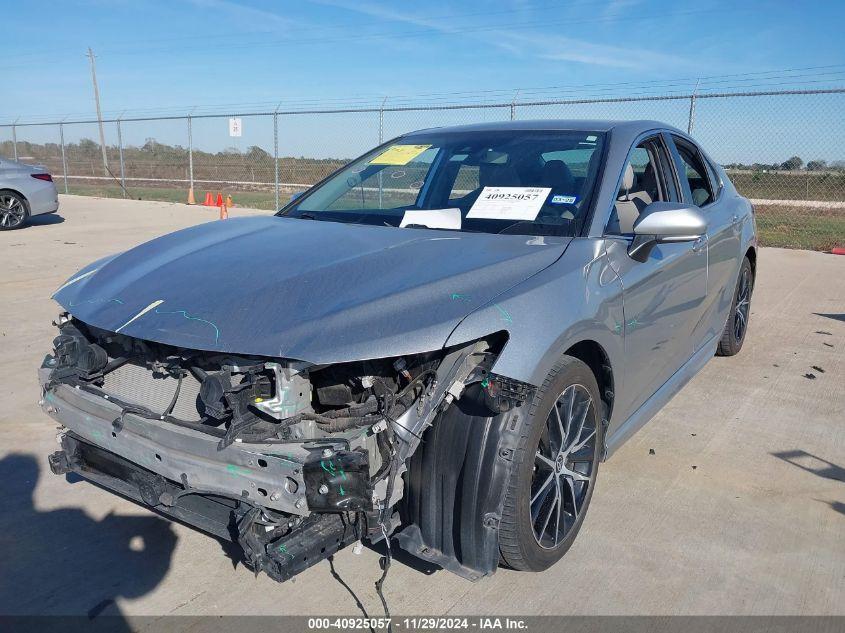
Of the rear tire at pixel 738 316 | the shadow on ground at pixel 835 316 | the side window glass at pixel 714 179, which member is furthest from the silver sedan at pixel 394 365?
the shadow on ground at pixel 835 316

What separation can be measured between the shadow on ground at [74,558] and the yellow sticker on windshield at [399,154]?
226 centimetres

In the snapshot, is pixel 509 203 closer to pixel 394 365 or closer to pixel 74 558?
pixel 394 365

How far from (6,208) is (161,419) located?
12.4m

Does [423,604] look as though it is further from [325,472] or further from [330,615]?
[325,472]

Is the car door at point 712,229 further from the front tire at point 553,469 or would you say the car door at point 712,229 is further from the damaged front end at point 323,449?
the damaged front end at point 323,449

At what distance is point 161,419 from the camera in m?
2.46

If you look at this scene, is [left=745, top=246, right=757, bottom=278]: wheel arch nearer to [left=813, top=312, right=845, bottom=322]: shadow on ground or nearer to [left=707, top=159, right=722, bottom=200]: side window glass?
[left=707, top=159, right=722, bottom=200]: side window glass

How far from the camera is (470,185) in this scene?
3.69m

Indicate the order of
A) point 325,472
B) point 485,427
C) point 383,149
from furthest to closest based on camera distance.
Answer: point 383,149 < point 485,427 < point 325,472

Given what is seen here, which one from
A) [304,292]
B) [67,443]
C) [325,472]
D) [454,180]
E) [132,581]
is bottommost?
[132,581]

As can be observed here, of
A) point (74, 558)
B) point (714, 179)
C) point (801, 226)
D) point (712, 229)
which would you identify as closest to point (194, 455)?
point (74, 558)

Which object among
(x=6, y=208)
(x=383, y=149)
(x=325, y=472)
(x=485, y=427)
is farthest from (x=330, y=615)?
(x=6, y=208)

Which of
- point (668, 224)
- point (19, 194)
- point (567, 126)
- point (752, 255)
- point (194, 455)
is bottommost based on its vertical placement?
point (194, 455)

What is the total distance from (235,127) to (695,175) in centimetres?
1568
